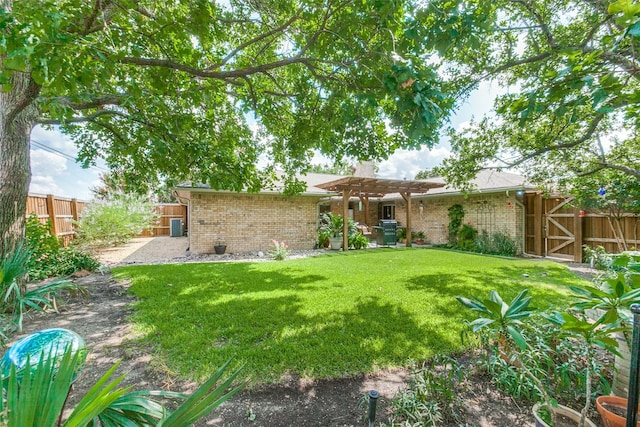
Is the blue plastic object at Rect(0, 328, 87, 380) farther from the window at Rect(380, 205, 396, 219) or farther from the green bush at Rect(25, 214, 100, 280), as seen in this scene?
the window at Rect(380, 205, 396, 219)

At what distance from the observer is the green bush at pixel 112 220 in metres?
11.7

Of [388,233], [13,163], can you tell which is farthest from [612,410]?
[388,233]

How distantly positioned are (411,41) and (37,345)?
15.5ft

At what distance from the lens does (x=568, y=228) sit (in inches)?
402

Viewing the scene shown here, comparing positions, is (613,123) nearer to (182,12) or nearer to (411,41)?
(411,41)

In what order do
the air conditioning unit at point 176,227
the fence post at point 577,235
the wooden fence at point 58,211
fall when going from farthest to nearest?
1. the air conditioning unit at point 176,227
2. the fence post at point 577,235
3. the wooden fence at point 58,211

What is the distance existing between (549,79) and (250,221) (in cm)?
1120

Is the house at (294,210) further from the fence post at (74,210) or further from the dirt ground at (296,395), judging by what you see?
the dirt ground at (296,395)

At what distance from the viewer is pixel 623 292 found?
1.61 metres

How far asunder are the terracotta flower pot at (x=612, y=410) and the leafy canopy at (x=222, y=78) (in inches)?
98.9

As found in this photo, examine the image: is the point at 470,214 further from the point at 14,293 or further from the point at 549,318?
the point at 14,293

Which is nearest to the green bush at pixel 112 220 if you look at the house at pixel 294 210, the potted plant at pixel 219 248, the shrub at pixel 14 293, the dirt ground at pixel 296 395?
the house at pixel 294 210

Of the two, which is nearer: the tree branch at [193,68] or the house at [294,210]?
the tree branch at [193,68]

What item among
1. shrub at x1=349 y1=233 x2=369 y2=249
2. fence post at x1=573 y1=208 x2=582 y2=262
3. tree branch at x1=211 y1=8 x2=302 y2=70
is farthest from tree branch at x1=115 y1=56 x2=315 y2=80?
fence post at x1=573 y1=208 x2=582 y2=262
